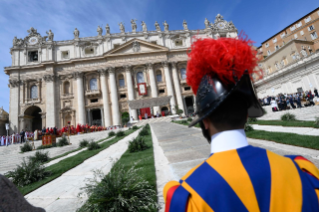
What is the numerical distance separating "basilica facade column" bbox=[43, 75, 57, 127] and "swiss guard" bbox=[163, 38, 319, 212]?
1465 inches

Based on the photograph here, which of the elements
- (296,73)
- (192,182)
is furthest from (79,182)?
(296,73)

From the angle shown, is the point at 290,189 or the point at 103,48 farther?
the point at 103,48

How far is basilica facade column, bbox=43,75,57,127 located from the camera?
32031 mm

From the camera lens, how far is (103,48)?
3712 centimetres

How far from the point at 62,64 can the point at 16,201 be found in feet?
131

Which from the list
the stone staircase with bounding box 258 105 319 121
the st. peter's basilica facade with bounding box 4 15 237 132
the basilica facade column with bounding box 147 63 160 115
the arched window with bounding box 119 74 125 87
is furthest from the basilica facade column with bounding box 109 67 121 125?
the stone staircase with bounding box 258 105 319 121

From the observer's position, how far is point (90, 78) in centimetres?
3541

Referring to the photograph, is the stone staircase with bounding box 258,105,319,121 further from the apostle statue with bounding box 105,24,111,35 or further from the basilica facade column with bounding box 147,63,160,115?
the apostle statue with bounding box 105,24,111,35

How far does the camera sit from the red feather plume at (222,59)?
3.22 feet

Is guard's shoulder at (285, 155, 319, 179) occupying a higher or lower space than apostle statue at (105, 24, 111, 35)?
lower

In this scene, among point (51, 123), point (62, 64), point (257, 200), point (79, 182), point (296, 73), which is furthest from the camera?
point (62, 64)

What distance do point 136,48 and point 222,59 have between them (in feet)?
122

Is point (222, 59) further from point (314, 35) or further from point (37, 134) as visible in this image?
point (314, 35)

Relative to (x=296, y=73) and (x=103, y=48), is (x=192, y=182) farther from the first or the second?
(x=103, y=48)
